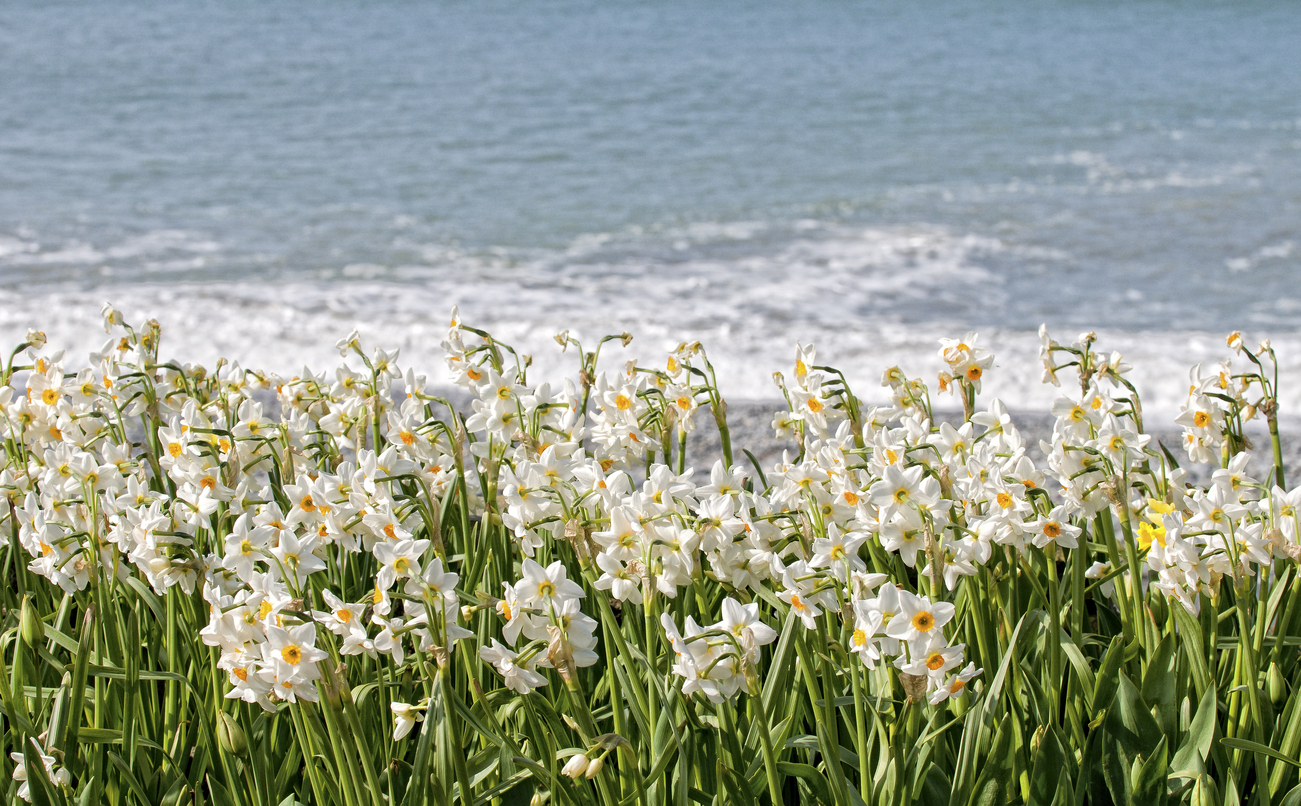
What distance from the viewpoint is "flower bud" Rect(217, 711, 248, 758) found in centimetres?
174

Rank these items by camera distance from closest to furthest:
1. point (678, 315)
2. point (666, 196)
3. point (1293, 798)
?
point (1293, 798) < point (678, 315) < point (666, 196)

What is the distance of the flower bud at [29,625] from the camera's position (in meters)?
1.99

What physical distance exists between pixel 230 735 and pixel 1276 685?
1.83m

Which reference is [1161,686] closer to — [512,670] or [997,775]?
[997,775]

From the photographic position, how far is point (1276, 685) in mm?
1939

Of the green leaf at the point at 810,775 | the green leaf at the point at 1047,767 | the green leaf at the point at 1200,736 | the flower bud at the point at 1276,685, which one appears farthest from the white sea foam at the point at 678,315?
the green leaf at the point at 810,775

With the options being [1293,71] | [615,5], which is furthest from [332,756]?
[615,5]

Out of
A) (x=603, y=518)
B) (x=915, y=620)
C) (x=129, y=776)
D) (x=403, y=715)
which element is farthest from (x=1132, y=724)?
(x=129, y=776)

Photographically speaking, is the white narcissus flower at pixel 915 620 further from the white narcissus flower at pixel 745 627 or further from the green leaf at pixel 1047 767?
the green leaf at pixel 1047 767

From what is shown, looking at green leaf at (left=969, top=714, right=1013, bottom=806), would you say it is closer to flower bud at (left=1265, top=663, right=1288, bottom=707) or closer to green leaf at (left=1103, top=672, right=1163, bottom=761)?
green leaf at (left=1103, top=672, right=1163, bottom=761)

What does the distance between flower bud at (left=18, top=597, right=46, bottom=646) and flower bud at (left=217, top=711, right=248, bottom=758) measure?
1.67ft

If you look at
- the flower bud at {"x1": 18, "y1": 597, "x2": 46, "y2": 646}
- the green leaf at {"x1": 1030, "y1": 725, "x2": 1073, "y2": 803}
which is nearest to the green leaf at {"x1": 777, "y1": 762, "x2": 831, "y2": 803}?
the green leaf at {"x1": 1030, "y1": 725, "x2": 1073, "y2": 803}

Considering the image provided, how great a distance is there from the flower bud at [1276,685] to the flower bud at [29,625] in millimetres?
2262

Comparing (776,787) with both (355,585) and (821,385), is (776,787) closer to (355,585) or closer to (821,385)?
(821,385)
